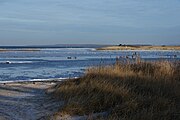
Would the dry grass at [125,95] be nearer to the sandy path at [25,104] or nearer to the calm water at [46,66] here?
the sandy path at [25,104]

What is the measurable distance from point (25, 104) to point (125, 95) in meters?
2.48

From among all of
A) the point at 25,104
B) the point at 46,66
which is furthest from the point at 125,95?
the point at 46,66

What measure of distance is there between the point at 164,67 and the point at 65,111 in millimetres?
5925

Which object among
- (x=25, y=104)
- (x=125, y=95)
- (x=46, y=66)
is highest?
(x=125, y=95)

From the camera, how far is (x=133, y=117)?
27.6 ft

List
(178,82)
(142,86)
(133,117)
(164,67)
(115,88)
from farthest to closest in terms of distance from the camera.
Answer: (164,67) → (178,82) → (142,86) → (115,88) → (133,117)

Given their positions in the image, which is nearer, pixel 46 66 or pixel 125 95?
pixel 125 95

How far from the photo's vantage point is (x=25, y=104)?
10.1 m

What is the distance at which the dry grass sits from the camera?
8781mm

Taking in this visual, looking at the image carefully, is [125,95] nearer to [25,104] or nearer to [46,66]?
[25,104]

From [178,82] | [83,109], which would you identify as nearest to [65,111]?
[83,109]

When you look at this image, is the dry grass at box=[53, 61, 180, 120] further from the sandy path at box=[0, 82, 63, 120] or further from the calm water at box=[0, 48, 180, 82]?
the calm water at box=[0, 48, 180, 82]

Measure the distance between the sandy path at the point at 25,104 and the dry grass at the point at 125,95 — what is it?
0.40 m

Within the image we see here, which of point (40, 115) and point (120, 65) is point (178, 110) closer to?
point (40, 115)
